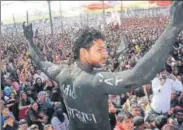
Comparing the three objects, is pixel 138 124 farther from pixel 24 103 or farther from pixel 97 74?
pixel 97 74

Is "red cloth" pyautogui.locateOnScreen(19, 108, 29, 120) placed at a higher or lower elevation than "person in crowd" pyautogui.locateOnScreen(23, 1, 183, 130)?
lower

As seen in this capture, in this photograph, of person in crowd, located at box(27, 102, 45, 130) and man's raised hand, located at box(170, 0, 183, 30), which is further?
person in crowd, located at box(27, 102, 45, 130)

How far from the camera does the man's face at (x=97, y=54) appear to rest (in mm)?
1585

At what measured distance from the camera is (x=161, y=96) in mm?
4465

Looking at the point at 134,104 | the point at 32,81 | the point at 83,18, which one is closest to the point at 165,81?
the point at 134,104

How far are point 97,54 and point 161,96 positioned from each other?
2.97m

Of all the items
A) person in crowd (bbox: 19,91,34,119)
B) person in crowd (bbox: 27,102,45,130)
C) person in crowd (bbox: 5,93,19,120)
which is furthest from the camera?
person in crowd (bbox: 5,93,19,120)

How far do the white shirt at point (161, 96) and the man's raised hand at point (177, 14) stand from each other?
3034mm

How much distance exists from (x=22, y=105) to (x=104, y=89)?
386cm

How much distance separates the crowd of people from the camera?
4055 mm

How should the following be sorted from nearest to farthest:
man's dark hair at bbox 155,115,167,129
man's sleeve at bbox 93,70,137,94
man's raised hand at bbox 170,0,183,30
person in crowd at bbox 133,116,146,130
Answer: man's raised hand at bbox 170,0,183,30 < man's sleeve at bbox 93,70,137,94 < person in crowd at bbox 133,116,146,130 < man's dark hair at bbox 155,115,167,129

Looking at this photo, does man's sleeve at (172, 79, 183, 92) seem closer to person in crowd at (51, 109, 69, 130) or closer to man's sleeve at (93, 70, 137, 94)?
person in crowd at (51, 109, 69, 130)

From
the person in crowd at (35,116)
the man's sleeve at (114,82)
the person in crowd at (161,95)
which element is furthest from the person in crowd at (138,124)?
the man's sleeve at (114,82)

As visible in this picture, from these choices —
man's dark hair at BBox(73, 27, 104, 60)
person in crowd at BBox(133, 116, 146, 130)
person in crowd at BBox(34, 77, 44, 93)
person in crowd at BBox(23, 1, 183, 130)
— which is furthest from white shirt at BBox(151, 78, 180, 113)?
man's dark hair at BBox(73, 27, 104, 60)
